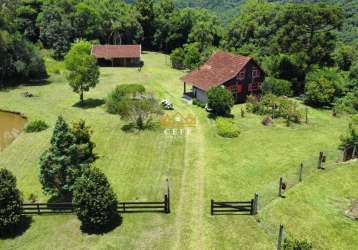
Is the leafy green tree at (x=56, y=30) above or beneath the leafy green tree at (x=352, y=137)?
above

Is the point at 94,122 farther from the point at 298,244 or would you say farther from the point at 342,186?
the point at 298,244

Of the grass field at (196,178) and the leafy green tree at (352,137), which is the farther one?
the leafy green tree at (352,137)

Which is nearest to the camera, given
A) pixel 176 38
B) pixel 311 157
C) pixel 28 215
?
pixel 28 215

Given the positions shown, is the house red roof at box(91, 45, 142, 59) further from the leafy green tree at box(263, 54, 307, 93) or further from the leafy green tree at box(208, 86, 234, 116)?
the leafy green tree at box(208, 86, 234, 116)

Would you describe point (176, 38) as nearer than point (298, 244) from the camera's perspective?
No

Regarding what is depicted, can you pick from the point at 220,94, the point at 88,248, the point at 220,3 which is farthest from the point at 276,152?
the point at 220,3

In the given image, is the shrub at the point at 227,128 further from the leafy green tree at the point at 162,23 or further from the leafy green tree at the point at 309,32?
the leafy green tree at the point at 162,23

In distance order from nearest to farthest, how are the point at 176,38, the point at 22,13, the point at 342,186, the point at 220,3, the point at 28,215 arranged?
the point at 28,215, the point at 342,186, the point at 22,13, the point at 176,38, the point at 220,3

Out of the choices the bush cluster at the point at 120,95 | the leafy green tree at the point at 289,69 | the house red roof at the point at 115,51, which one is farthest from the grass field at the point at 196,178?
the house red roof at the point at 115,51
